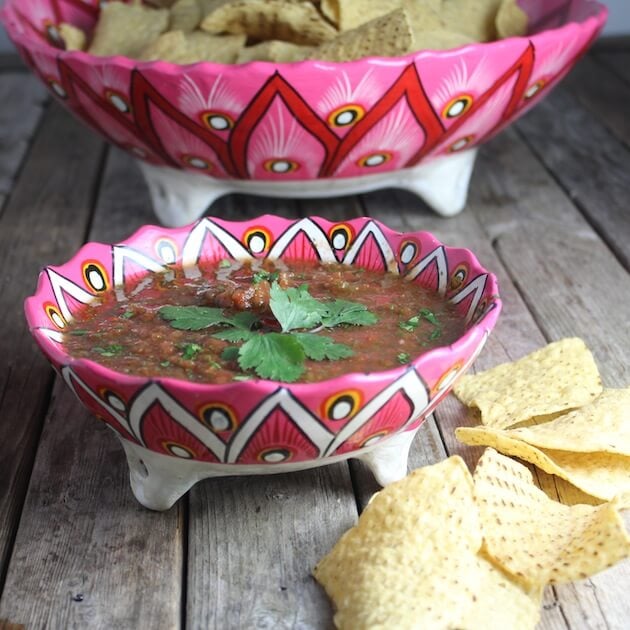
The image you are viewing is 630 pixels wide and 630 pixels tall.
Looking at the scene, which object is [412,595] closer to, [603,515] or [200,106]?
[603,515]

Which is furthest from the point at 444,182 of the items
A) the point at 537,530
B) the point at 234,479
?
the point at 537,530

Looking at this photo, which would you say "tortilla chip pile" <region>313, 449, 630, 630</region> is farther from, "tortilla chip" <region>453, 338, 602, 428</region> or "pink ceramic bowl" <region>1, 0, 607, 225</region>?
"pink ceramic bowl" <region>1, 0, 607, 225</region>

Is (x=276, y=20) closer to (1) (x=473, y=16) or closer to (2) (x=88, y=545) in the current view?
(1) (x=473, y=16)

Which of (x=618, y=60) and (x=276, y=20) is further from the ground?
(x=276, y=20)

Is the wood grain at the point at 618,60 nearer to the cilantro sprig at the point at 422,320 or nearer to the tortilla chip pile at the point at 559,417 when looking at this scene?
the tortilla chip pile at the point at 559,417

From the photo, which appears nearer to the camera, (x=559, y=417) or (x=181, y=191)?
(x=559, y=417)

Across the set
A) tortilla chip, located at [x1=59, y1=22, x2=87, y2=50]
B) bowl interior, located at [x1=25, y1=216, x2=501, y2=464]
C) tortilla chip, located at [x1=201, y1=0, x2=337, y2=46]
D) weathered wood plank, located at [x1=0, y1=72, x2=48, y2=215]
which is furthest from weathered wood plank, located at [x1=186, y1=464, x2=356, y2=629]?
weathered wood plank, located at [x1=0, y1=72, x2=48, y2=215]
